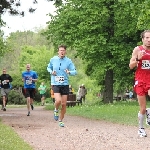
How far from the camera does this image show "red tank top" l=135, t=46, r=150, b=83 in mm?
8930

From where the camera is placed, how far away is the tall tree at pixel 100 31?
30812 mm

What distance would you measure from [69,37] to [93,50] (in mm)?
2223

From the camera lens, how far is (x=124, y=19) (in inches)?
1227

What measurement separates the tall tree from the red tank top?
69.2ft

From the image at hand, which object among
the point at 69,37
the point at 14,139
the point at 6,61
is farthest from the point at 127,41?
the point at 6,61

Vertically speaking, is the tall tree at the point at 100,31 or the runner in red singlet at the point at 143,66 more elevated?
the tall tree at the point at 100,31

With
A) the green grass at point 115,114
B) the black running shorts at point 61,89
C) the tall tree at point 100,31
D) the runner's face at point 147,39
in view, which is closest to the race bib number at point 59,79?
the black running shorts at point 61,89

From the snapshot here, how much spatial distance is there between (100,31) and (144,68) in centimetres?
2291

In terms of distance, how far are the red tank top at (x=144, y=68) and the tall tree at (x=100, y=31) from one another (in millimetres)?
21095

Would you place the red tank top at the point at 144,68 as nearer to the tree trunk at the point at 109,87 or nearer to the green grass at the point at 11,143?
the green grass at the point at 11,143

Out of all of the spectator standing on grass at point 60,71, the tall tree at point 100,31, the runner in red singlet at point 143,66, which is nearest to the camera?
the runner in red singlet at point 143,66

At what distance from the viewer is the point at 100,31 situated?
3172cm

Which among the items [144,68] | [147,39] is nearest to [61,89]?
[144,68]

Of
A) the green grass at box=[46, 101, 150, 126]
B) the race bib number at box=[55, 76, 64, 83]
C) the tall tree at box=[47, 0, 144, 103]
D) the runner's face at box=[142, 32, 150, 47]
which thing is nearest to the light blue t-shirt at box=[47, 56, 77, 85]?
the race bib number at box=[55, 76, 64, 83]
